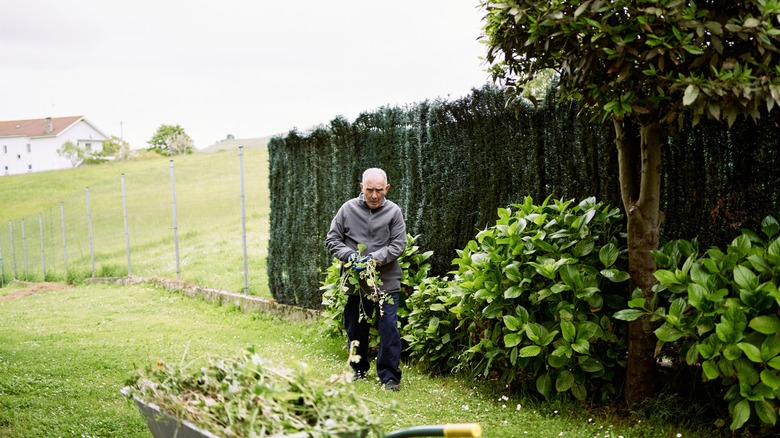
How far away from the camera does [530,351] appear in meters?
4.88

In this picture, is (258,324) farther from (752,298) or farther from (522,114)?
(752,298)

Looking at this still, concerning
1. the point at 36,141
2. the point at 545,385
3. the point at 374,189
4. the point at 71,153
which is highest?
the point at 36,141

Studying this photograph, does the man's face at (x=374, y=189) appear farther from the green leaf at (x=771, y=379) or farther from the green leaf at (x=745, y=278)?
the green leaf at (x=771, y=379)

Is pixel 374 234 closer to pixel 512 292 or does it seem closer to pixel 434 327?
pixel 434 327

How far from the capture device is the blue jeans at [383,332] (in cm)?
615

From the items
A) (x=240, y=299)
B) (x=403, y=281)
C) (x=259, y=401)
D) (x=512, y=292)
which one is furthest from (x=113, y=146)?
(x=259, y=401)

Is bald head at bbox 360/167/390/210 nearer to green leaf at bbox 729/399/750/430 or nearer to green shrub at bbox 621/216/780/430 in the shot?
green shrub at bbox 621/216/780/430

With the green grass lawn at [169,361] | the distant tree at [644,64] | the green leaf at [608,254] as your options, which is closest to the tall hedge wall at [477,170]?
the distant tree at [644,64]

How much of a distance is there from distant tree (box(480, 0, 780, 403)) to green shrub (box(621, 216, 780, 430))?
462mm

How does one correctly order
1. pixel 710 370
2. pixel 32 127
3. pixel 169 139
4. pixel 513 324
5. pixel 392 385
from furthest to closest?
pixel 169 139 < pixel 32 127 < pixel 392 385 < pixel 513 324 < pixel 710 370

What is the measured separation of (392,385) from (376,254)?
1.13 meters

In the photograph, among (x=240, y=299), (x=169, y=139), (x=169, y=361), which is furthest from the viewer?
(x=169, y=139)

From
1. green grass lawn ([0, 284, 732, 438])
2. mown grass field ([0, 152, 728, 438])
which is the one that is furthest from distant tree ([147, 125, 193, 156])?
green grass lawn ([0, 284, 732, 438])

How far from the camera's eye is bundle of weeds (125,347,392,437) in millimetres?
2465
